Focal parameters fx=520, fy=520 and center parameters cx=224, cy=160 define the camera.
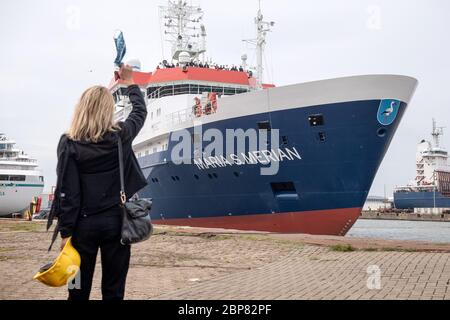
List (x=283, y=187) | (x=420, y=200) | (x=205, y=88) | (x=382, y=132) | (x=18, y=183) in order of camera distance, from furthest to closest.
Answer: (x=420, y=200) < (x=18, y=183) < (x=205, y=88) < (x=283, y=187) < (x=382, y=132)

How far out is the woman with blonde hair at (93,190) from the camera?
2.99 meters

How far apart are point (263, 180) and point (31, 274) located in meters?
10.6

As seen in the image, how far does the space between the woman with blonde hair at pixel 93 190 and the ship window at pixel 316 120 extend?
12683 mm

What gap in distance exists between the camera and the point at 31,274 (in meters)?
6.26

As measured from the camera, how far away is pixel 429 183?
251 feet

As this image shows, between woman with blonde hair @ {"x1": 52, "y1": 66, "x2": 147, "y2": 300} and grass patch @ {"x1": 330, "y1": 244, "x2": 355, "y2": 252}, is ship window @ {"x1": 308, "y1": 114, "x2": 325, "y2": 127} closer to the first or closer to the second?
grass patch @ {"x1": 330, "y1": 244, "x2": 355, "y2": 252}

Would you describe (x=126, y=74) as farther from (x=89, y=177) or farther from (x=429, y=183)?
(x=429, y=183)

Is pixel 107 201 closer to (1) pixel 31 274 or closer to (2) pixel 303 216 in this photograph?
(1) pixel 31 274

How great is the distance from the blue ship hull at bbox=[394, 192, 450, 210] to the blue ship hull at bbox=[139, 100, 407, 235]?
5797 centimetres

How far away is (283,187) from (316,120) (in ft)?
7.67

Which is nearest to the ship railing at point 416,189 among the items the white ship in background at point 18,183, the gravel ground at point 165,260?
the white ship in background at point 18,183

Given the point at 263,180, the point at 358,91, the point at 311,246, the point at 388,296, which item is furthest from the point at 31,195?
the point at 388,296

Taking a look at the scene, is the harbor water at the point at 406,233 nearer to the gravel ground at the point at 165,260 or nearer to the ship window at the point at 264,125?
the ship window at the point at 264,125

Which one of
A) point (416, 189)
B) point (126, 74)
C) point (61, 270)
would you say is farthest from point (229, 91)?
point (416, 189)
